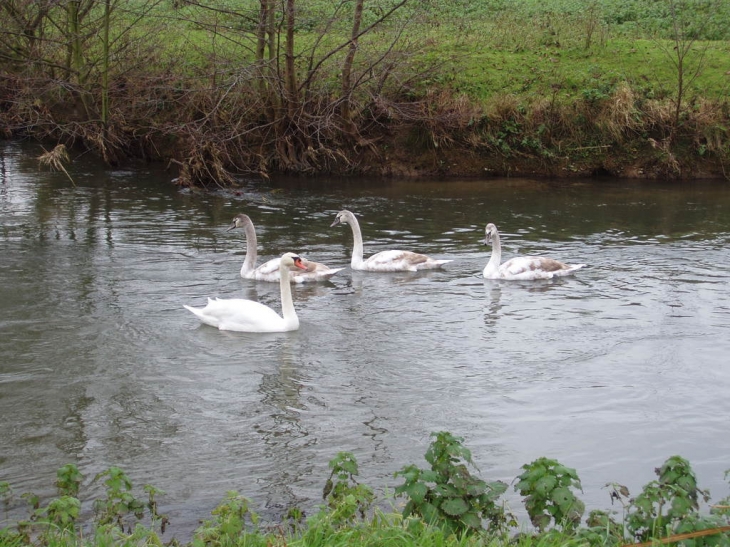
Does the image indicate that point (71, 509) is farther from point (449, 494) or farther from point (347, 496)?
point (449, 494)

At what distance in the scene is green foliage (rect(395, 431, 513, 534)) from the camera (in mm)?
5227

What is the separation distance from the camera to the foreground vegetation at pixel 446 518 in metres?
4.86

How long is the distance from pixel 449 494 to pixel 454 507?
3.3 inches

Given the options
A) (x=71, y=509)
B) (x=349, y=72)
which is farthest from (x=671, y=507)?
(x=349, y=72)

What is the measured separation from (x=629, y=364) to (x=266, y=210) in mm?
10535

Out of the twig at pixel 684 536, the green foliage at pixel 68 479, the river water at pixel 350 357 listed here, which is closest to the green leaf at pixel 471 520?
the twig at pixel 684 536

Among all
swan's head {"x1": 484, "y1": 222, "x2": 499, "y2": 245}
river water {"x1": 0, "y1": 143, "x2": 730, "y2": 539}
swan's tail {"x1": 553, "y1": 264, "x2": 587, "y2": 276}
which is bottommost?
river water {"x1": 0, "y1": 143, "x2": 730, "y2": 539}

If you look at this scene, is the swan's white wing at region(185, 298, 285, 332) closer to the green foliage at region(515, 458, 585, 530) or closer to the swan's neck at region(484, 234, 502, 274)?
the swan's neck at region(484, 234, 502, 274)

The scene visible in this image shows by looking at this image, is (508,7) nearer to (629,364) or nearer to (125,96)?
(125,96)

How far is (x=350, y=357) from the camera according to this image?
32.1 feet

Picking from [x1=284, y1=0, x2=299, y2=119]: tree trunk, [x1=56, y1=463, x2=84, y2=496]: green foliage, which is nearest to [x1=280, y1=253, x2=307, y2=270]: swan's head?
[x1=56, y1=463, x2=84, y2=496]: green foliage

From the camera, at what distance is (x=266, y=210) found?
18.8 m

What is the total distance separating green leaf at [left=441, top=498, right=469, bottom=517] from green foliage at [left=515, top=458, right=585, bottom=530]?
0.33m

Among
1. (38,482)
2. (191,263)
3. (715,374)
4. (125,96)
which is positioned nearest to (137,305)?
(191,263)
